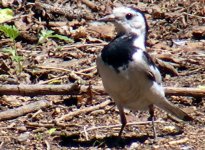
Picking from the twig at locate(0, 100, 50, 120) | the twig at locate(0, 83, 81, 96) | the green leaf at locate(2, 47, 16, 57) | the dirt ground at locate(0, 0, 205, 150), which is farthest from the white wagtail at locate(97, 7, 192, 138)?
the green leaf at locate(2, 47, 16, 57)

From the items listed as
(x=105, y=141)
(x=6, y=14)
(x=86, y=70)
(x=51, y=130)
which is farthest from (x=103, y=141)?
(x=6, y=14)

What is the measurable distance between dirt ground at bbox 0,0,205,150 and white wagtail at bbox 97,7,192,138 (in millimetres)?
282

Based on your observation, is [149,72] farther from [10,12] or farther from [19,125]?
[10,12]

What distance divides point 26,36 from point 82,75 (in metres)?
1.15

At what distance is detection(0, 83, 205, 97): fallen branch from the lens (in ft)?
22.6

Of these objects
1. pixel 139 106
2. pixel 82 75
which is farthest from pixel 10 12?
pixel 139 106

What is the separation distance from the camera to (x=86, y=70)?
7754 mm

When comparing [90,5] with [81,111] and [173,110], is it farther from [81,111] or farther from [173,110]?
[173,110]

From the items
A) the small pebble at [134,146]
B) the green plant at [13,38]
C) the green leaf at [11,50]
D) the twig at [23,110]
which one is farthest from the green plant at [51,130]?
the green leaf at [11,50]

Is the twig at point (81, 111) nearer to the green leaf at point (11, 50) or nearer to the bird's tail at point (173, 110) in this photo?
the bird's tail at point (173, 110)

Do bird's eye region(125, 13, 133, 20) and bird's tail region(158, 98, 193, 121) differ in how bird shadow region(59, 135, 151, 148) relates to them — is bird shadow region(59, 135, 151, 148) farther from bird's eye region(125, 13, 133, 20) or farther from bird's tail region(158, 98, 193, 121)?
Answer: bird's eye region(125, 13, 133, 20)

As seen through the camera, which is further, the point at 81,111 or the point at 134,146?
the point at 81,111

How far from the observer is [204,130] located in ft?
21.3

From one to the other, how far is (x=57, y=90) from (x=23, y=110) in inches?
13.5
